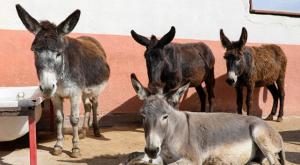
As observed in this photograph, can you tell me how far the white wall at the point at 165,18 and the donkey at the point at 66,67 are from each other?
1.10m

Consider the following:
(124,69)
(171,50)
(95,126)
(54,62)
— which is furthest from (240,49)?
(54,62)

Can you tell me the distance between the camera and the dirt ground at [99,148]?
596 cm

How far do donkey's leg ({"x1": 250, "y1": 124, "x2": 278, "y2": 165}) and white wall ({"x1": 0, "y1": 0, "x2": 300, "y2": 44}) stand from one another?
4.85 meters

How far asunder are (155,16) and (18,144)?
13.6 ft

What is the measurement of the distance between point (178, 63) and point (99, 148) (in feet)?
7.86

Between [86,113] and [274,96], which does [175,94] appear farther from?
[274,96]

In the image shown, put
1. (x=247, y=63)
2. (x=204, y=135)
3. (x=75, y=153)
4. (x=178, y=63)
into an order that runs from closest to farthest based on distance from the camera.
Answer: (x=204, y=135), (x=75, y=153), (x=178, y=63), (x=247, y=63)

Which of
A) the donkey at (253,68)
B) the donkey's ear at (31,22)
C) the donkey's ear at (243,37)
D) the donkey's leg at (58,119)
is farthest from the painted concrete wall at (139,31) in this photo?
the donkey's ear at (31,22)

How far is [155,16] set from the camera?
9516mm

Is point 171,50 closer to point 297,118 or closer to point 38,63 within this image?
point 38,63

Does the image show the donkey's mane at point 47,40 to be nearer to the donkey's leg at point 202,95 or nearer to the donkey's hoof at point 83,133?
the donkey's hoof at point 83,133

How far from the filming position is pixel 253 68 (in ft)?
30.5

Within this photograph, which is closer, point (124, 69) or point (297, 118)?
point (124, 69)

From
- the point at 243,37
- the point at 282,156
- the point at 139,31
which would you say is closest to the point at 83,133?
the point at 139,31
